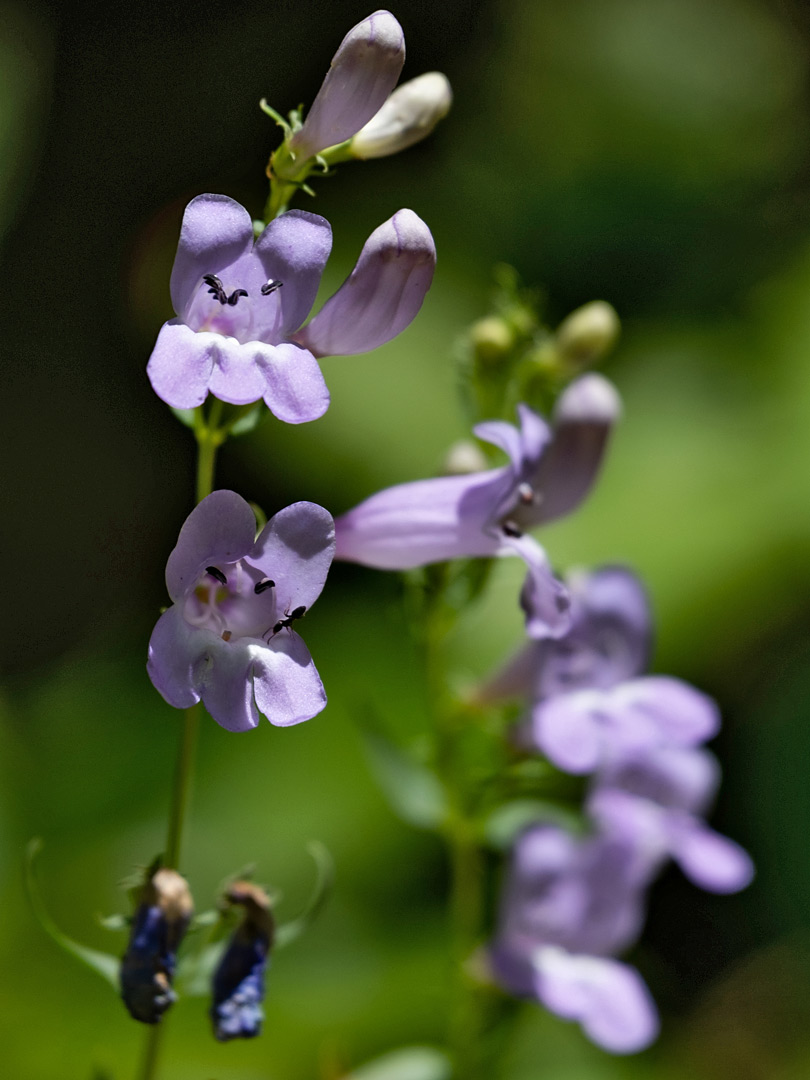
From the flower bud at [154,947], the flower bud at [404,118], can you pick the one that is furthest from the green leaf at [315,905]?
the flower bud at [404,118]

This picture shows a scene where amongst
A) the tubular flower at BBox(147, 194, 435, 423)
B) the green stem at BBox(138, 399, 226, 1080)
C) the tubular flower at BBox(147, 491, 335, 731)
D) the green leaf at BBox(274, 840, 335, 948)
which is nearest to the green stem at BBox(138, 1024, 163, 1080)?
the green stem at BBox(138, 399, 226, 1080)

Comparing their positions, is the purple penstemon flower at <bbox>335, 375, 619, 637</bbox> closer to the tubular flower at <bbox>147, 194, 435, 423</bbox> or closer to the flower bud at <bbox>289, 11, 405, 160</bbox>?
the tubular flower at <bbox>147, 194, 435, 423</bbox>

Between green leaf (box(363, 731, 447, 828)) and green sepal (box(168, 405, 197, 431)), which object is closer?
green sepal (box(168, 405, 197, 431))

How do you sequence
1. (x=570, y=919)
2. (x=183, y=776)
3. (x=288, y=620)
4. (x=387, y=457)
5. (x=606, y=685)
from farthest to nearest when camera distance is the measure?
(x=387, y=457) < (x=570, y=919) < (x=606, y=685) < (x=183, y=776) < (x=288, y=620)

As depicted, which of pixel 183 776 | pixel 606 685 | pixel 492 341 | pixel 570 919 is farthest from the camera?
pixel 570 919

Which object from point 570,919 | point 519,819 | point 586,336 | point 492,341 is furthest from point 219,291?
point 570,919

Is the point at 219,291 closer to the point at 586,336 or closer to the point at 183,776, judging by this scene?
the point at 183,776
